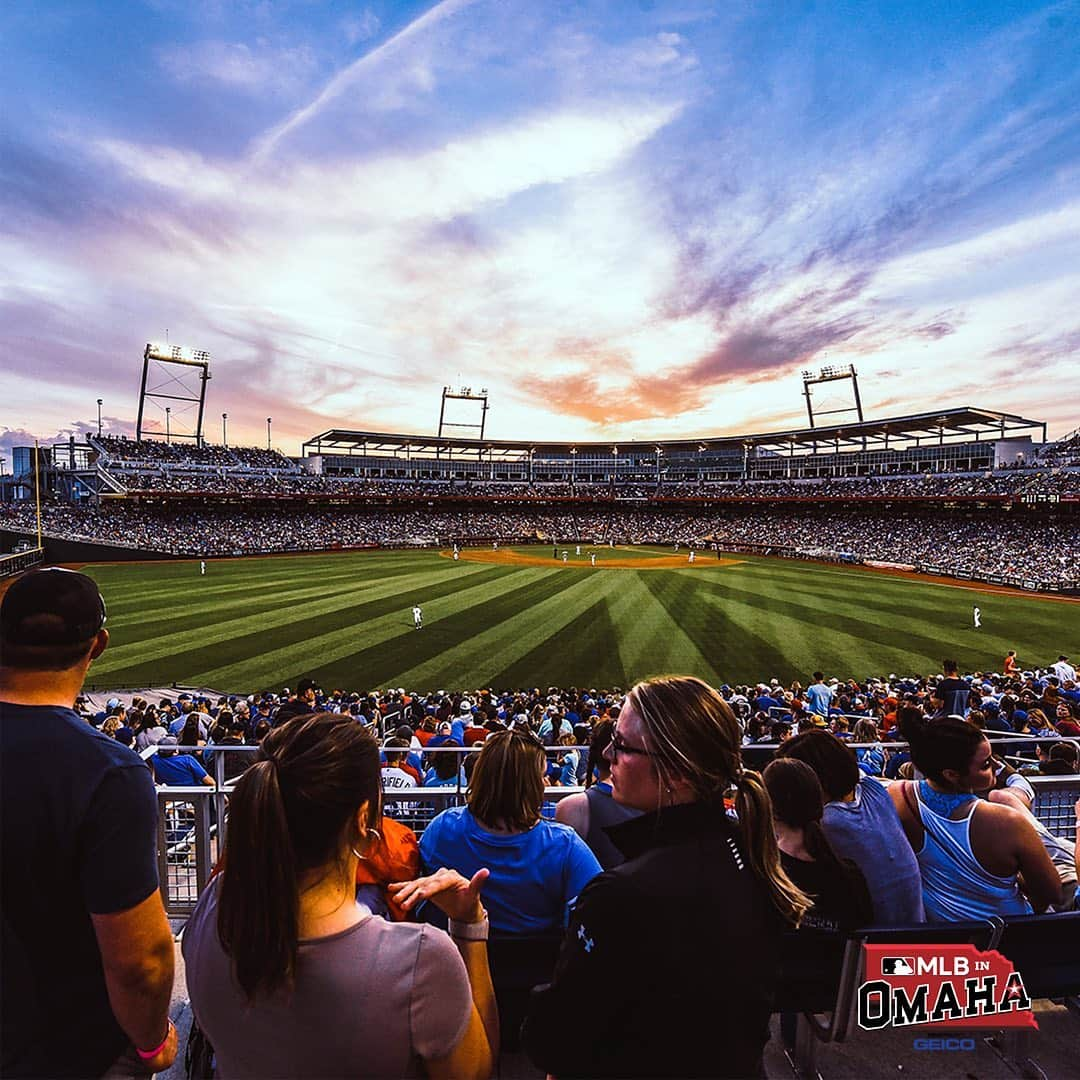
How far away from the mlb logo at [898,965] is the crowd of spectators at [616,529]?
42.8 metres

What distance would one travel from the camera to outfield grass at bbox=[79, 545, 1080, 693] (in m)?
17.3

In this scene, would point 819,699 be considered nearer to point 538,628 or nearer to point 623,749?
point 623,749

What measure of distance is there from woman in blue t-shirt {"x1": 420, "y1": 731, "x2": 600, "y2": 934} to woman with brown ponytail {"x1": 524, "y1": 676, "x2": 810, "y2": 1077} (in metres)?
0.94

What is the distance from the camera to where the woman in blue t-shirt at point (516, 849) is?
2709mm

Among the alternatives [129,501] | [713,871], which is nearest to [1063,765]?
[713,871]

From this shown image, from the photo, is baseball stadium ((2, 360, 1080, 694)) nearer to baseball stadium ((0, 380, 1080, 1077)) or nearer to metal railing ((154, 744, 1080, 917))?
baseball stadium ((0, 380, 1080, 1077))

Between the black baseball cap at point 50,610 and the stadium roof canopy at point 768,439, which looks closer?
the black baseball cap at point 50,610

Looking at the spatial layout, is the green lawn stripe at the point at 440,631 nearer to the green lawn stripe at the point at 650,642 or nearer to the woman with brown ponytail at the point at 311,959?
the green lawn stripe at the point at 650,642

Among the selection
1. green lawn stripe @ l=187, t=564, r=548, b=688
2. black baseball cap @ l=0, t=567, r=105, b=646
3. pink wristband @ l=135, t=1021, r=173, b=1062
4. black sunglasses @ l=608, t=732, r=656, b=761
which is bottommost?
green lawn stripe @ l=187, t=564, r=548, b=688

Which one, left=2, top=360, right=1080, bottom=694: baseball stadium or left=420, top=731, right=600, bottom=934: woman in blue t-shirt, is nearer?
left=420, top=731, right=600, bottom=934: woman in blue t-shirt

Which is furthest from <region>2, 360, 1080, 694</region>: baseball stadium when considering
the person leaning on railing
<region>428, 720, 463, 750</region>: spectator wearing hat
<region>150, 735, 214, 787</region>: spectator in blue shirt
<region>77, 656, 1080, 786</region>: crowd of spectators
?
the person leaning on railing

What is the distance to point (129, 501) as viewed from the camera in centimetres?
6025

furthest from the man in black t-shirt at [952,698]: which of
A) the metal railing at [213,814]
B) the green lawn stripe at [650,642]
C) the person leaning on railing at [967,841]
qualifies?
the person leaning on railing at [967,841]

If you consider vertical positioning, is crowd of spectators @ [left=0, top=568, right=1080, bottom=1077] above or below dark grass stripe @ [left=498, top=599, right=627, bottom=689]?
above
